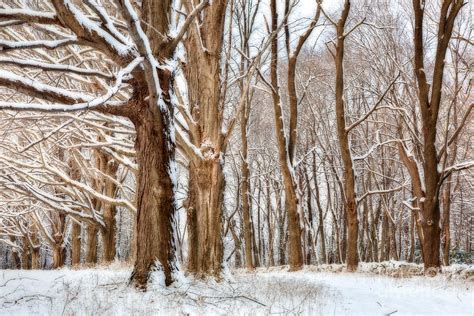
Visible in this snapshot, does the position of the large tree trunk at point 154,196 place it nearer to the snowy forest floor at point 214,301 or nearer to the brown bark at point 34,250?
the snowy forest floor at point 214,301

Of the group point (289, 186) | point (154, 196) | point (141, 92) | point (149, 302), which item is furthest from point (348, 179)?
point (149, 302)

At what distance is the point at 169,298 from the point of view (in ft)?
15.4

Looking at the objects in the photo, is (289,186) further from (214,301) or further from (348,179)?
(214,301)

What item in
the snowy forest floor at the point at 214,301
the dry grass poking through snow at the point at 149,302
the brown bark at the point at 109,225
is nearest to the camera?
the dry grass poking through snow at the point at 149,302

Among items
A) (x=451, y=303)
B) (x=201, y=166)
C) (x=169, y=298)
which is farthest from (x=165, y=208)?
(x=451, y=303)

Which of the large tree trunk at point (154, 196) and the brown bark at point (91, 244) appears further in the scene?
the brown bark at point (91, 244)

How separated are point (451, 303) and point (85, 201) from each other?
10.9 metres

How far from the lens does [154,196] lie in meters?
5.50

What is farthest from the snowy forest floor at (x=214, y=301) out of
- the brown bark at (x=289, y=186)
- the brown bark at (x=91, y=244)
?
the brown bark at (x=91, y=244)

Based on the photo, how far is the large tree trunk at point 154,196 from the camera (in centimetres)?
539

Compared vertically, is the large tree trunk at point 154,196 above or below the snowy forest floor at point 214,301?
above

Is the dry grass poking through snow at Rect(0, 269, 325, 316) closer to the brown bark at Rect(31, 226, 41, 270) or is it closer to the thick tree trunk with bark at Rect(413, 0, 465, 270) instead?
the thick tree trunk with bark at Rect(413, 0, 465, 270)

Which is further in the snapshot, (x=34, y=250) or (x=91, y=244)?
(x=34, y=250)

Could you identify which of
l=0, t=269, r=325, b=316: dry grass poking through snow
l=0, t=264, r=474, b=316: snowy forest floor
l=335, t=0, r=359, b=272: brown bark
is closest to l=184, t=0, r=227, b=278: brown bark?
l=0, t=264, r=474, b=316: snowy forest floor
